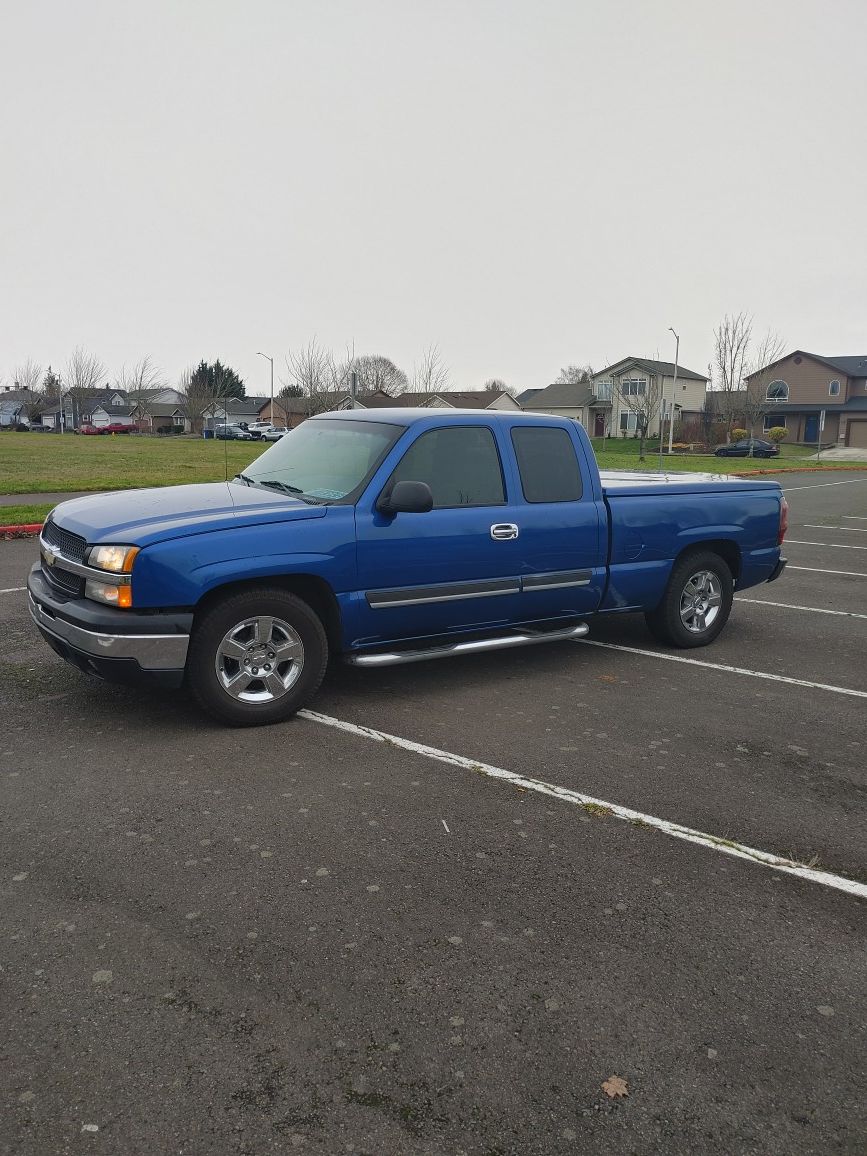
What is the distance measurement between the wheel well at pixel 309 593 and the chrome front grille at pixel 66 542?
2.58ft

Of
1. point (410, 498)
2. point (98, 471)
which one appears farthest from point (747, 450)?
point (410, 498)

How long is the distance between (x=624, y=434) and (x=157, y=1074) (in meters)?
81.2

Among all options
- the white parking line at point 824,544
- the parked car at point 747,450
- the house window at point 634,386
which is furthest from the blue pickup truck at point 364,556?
the house window at point 634,386

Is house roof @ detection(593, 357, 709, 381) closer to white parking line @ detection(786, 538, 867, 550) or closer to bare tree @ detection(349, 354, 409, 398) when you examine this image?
bare tree @ detection(349, 354, 409, 398)

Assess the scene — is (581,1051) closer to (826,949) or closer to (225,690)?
(826,949)

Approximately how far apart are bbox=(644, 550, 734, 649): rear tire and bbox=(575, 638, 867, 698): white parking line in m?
0.22

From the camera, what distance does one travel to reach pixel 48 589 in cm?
556

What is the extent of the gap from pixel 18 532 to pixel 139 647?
30.4ft

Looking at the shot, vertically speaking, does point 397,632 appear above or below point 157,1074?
above

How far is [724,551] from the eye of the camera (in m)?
7.63

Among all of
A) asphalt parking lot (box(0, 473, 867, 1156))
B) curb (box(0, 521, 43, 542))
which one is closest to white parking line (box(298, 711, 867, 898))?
asphalt parking lot (box(0, 473, 867, 1156))

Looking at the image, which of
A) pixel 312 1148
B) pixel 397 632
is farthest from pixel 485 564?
pixel 312 1148

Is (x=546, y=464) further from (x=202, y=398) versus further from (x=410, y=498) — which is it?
(x=202, y=398)

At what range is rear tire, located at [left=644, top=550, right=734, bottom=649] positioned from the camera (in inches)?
287
